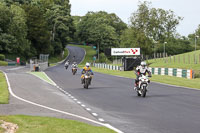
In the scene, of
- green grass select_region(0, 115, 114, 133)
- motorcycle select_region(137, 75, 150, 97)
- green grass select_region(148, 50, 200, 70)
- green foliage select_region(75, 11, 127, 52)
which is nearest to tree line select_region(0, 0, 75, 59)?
green foliage select_region(75, 11, 127, 52)

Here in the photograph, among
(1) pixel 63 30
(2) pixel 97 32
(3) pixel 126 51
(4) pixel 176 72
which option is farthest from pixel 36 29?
(4) pixel 176 72

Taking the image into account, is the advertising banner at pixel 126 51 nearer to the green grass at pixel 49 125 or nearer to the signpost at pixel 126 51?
the signpost at pixel 126 51

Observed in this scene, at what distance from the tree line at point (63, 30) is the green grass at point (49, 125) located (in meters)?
72.6

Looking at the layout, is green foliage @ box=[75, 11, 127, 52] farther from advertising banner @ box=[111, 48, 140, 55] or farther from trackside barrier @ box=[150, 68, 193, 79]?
trackside barrier @ box=[150, 68, 193, 79]

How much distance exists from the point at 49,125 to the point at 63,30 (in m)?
108

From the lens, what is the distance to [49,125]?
32.2ft

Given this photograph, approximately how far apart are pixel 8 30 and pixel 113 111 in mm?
76210

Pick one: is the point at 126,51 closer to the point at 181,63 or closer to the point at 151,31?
the point at 181,63

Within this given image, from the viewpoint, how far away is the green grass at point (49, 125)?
29.8ft

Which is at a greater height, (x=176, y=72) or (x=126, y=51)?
(x=126, y=51)

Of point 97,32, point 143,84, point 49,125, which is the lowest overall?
point 49,125

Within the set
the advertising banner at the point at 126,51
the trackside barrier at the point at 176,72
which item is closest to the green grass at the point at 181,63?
the advertising banner at the point at 126,51

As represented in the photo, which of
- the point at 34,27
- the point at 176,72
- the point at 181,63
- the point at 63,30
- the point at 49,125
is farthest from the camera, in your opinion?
the point at 63,30

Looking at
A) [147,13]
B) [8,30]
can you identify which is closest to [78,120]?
[8,30]
